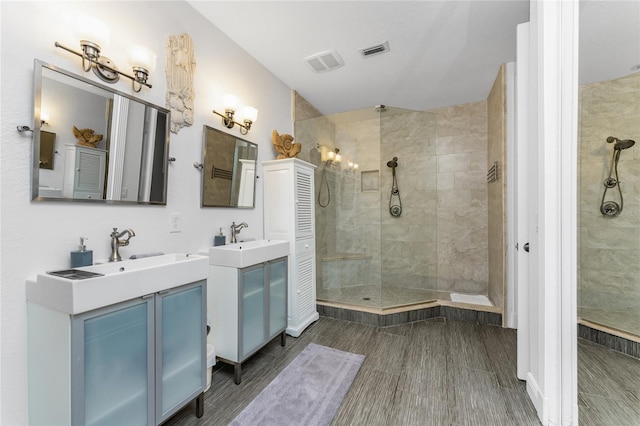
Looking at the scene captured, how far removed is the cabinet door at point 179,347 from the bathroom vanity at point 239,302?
310 mm

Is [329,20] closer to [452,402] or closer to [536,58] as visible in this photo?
[536,58]

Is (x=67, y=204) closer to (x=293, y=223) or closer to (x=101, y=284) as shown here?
(x=101, y=284)

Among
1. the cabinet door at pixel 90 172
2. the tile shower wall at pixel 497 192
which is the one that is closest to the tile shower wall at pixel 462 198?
the tile shower wall at pixel 497 192

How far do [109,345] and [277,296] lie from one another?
1.28 m

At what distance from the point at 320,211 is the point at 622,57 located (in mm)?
2577

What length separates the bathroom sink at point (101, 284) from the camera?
102 centimetres

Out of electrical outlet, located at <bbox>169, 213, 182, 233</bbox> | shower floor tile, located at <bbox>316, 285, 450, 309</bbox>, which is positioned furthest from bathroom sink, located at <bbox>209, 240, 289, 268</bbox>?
shower floor tile, located at <bbox>316, 285, 450, 309</bbox>

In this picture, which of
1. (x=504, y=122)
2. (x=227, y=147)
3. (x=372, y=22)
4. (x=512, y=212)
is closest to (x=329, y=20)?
(x=372, y=22)

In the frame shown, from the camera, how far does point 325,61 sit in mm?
2555

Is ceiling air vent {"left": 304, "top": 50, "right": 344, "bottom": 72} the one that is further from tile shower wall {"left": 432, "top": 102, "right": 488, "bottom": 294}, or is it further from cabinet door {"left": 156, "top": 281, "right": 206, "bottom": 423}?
cabinet door {"left": 156, "top": 281, "right": 206, "bottom": 423}

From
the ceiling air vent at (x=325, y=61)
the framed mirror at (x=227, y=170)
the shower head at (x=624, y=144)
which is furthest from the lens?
the ceiling air vent at (x=325, y=61)

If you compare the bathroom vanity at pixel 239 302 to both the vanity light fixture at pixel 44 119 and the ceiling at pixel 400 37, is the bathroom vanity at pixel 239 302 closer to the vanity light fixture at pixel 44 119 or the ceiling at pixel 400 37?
the vanity light fixture at pixel 44 119

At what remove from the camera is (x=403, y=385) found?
1.79m

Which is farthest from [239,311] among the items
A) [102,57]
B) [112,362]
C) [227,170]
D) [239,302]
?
[102,57]
